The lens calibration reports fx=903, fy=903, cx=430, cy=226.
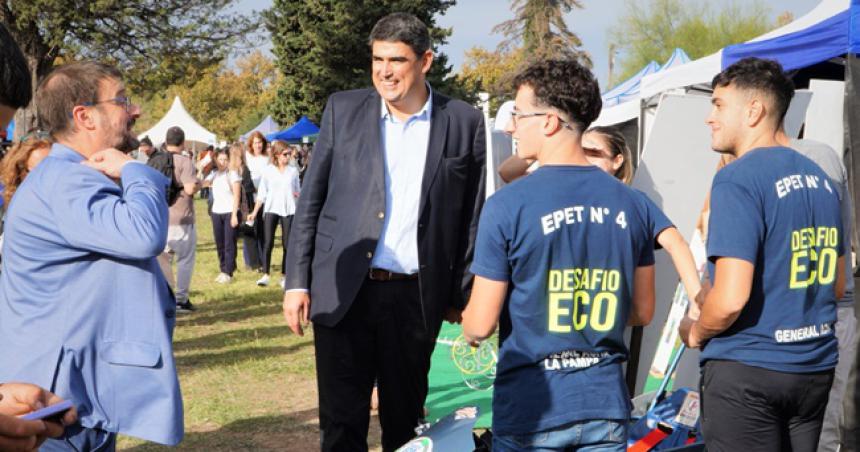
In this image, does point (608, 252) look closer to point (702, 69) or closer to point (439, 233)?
point (439, 233)

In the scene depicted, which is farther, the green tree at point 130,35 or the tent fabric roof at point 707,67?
the green tree at point 130,35

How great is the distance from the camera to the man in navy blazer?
8.71ft

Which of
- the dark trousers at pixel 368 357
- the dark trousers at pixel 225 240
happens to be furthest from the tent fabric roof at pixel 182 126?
the dark trousers at pixel 368 357

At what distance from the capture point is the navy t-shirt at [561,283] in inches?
104

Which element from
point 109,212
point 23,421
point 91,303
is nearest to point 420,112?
point 109,212

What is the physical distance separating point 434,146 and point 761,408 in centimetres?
→ 172

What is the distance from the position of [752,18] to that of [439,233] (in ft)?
158

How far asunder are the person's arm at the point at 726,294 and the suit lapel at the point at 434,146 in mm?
1324

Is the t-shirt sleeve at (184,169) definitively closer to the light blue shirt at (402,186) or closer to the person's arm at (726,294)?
the light blue shirt at (402,186)

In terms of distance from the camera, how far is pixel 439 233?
12.9 ft

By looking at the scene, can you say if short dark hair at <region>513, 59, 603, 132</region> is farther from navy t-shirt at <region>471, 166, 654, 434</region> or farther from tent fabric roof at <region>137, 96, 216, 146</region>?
tent fabric roof at <region>137, 96, 216, 146</region>

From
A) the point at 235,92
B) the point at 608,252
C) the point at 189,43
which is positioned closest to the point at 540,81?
the point at 608,252

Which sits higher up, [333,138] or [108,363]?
[333,138]

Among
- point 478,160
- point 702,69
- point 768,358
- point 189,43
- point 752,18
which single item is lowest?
point 768,358
